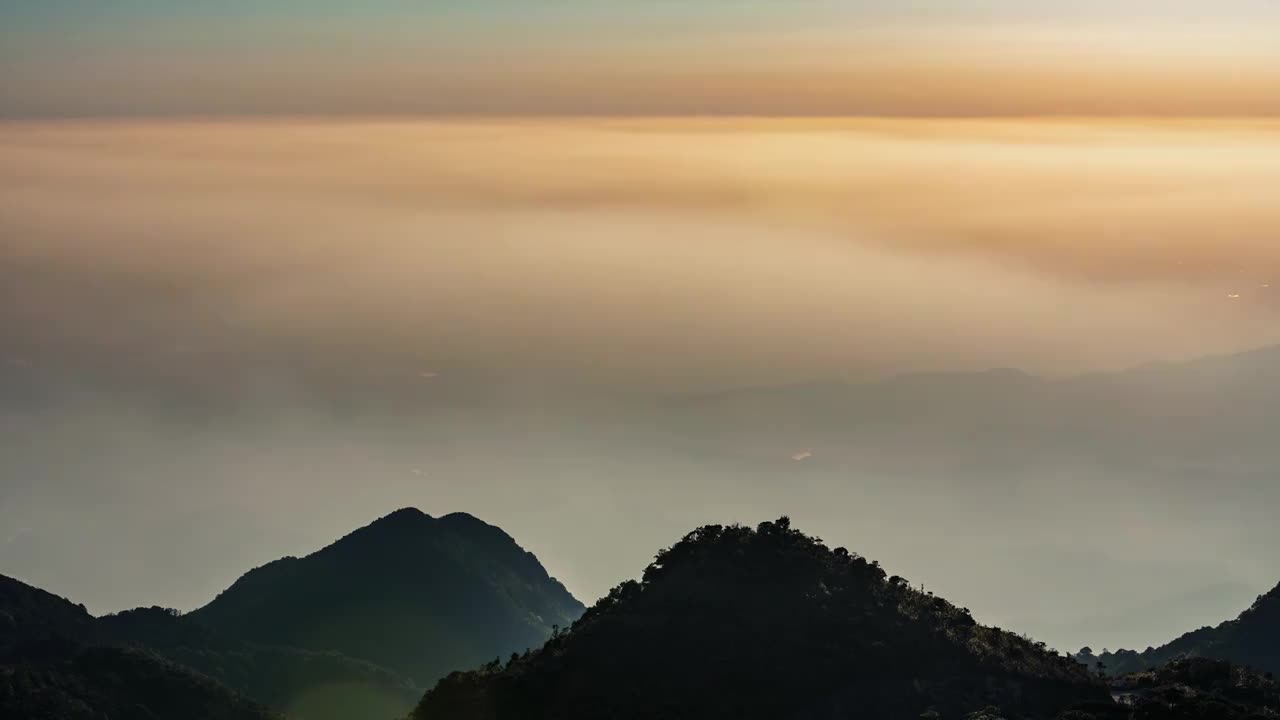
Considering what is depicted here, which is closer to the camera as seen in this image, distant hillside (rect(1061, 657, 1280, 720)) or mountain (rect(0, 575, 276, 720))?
distant hillside (rect(1061, 657, 1280, 720))

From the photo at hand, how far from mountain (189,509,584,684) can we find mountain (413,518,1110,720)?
71170mm

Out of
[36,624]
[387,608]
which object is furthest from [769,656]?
[387,608]

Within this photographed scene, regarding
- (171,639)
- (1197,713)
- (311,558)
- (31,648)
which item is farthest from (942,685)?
(311,558)

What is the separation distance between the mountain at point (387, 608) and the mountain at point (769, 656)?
71170 mm

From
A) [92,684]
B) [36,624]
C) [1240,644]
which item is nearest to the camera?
[92,684]

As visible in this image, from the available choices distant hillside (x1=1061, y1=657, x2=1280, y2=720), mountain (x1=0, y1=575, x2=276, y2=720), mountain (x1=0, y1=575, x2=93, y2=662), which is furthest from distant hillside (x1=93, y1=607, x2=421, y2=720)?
distant hillside (x1=1061, y1=657, x2=1280, y2=720)

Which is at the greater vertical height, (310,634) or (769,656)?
(310,634)

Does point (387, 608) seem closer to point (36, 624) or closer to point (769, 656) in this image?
point (36, 624)

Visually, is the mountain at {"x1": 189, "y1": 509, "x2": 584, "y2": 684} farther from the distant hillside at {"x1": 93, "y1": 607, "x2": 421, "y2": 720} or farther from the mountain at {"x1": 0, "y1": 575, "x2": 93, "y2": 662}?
the mountain at {"x1": 0, "y1": 575, "x2": 93, "y2": 662}

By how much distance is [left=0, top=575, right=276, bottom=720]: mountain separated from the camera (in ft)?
383

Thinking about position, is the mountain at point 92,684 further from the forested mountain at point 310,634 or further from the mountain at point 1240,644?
the mountain at point 1240,644

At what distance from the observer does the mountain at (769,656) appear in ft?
321

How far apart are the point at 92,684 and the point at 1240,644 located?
346 feet

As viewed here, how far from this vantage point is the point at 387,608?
187 meters
